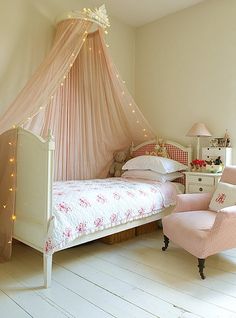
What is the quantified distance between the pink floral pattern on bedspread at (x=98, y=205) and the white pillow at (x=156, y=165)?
202 mm

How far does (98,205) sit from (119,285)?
71cm

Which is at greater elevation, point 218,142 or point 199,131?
point 199,131

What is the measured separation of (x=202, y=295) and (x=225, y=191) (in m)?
1.13

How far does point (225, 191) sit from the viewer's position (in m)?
2.90

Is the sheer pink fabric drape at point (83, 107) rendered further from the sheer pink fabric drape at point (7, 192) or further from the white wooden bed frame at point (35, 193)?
the white wooden bed frame at point (35, 193)

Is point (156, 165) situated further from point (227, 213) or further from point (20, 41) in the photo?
point (20, 41)

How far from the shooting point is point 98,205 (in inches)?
104

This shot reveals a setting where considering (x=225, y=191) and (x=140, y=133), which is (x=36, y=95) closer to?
(x=140, y=133)

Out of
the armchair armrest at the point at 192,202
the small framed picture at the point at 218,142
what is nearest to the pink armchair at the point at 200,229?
the armchair armrest at the point at 192,202

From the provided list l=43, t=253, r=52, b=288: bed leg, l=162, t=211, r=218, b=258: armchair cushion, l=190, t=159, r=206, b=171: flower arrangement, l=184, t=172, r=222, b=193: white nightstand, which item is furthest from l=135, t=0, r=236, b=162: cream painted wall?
l=43, t=253, r=52, b=288: bed leg

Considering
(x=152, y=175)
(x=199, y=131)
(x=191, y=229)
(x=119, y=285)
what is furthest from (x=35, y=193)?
(x=199, y=131)

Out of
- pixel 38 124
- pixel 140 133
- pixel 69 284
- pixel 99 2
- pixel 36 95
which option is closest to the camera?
pixel 69 284

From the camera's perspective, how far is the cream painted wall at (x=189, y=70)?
3.61 m

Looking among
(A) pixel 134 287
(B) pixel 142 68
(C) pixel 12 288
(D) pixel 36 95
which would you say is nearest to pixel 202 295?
(A) pixel 134 287
